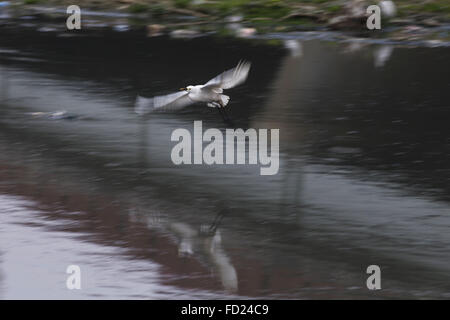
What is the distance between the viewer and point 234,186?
884 cm

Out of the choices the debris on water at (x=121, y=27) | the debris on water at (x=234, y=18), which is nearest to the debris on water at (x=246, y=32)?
the debris on water at (x=234, y=18)

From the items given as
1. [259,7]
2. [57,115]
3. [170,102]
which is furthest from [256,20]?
[170,102]

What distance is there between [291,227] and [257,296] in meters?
1.42

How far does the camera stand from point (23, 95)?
12.5 meters

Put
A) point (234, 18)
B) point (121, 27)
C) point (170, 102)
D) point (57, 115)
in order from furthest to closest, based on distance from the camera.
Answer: point (234, 18), point (121, 27), point (57, 115), point (170, 102)

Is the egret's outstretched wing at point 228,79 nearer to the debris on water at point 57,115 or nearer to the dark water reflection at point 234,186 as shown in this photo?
the dark water reflection at point 234,186

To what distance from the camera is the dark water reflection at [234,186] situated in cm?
687

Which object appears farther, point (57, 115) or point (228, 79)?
point (57, 115)

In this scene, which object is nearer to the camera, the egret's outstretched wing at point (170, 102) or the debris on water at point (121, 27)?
the egret's outstretched wing at point (170, 102)

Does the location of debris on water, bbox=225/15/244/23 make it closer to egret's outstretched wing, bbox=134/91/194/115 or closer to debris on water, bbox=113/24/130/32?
debris on water, bbox=113/24/130/32

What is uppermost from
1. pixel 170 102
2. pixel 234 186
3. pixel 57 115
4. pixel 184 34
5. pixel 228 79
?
pixel 184 34

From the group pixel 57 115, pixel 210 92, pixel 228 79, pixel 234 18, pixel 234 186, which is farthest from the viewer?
Answer: pixel 234 18

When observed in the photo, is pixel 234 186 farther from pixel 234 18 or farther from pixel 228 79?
pixel 234 18
